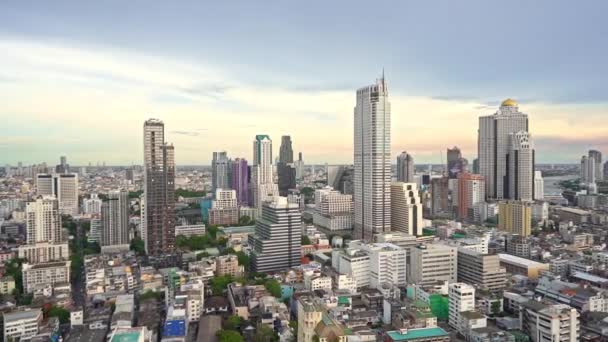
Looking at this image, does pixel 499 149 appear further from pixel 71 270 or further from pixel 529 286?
pixel 71 270

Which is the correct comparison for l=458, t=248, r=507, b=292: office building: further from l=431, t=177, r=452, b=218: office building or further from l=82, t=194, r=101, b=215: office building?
l=82, t=194, r=101, b=215: office building

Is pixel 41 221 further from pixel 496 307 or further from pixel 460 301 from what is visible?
pixel 496 307

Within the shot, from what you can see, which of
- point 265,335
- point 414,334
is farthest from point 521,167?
point 265,335

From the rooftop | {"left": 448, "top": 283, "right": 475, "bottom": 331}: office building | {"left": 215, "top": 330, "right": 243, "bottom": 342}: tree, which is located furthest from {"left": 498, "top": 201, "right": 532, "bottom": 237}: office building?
{"left": 215, "top": 330, "right": 243, "bottom": 342}: tree

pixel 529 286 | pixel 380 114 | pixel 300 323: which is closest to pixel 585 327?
pixel 529 286

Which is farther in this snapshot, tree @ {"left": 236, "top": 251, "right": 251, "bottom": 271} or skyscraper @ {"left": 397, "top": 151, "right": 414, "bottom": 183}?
skyscraper @ {"left": 397, "top": 151, "right": 414, "bottom": 183}

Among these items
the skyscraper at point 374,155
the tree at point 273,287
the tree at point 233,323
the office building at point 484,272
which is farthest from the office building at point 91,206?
the office building at point 484,272
